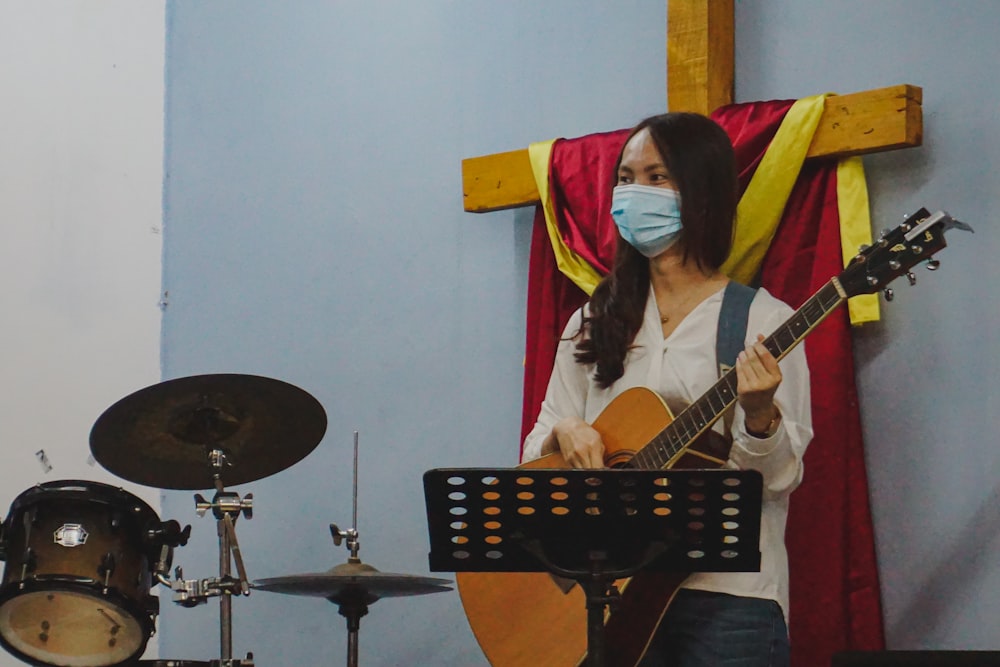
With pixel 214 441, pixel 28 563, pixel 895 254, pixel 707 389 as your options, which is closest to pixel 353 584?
pixel 214 441

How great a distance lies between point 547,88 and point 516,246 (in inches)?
18.6

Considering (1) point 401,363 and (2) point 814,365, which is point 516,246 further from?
(2) point 814,365

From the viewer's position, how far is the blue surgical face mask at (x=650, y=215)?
2844mm

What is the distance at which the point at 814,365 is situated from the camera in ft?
9.80

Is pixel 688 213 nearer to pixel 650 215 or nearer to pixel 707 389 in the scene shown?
pixel 650 215

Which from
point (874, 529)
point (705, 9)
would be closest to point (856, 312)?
point (874, 529)

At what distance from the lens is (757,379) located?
7.97ft

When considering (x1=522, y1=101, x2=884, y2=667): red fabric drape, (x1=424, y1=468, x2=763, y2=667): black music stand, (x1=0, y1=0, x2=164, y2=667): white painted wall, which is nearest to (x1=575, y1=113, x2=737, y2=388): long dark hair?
(x1=522, y1=101, x2=884, y2=667): red fabric drape

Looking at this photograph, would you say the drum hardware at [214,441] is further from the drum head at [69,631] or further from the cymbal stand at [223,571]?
the drum head at [69,631]

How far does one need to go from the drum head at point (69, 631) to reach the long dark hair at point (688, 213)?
1211 mm

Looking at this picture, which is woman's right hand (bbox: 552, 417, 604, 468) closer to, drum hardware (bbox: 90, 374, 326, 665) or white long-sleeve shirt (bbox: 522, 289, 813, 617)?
white long-sleeve shirt (bbox: 522, 289, 813, 617)

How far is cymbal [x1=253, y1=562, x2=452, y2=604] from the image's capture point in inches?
119

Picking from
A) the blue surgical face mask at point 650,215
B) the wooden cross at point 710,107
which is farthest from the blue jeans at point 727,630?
the wooden cross at point 710,107

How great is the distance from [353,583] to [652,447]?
89 cm
